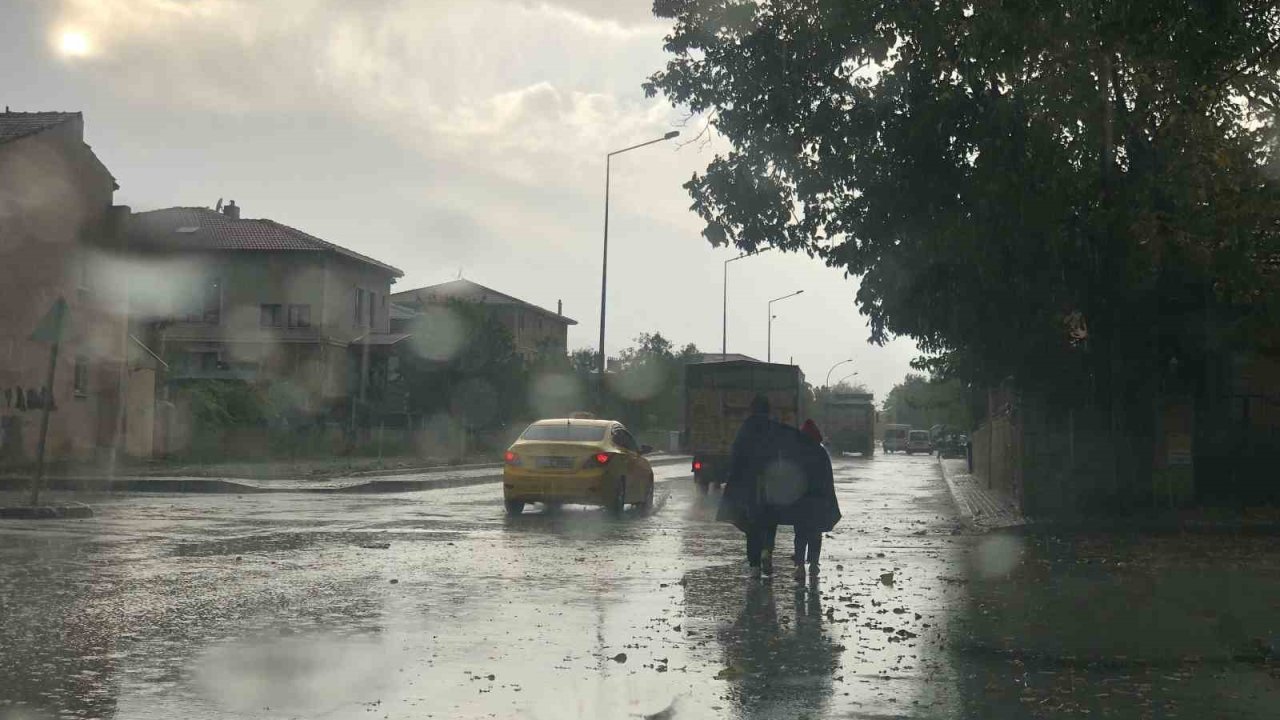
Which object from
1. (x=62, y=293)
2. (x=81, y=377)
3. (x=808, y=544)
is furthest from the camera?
(x=81, y=377)

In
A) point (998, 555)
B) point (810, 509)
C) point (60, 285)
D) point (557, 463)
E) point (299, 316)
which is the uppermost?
point (299, 316)

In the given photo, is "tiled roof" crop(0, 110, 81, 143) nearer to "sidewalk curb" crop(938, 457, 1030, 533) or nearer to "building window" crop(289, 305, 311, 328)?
"sidewalk curb" crop(938, 457, 1030, 533)

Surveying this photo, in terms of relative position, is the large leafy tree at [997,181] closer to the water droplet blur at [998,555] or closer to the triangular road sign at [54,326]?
the water droplet blur at [998,555]

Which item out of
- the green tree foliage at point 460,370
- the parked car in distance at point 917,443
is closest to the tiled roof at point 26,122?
the green tree foliage at point 460,370

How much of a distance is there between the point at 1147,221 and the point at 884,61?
434 centimetres

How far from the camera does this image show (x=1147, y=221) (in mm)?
21375

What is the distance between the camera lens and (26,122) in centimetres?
4416

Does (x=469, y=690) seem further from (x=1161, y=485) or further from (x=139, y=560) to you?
(x=1161, y=485)

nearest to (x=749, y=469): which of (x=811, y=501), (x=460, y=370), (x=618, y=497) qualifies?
(x=811, y=501)

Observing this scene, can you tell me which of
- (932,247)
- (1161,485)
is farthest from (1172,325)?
(932,247)

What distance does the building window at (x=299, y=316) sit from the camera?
74.1m

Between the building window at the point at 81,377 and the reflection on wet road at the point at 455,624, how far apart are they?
27.1 m

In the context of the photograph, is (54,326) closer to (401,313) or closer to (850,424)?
(850,424)

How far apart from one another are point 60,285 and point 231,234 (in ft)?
105
